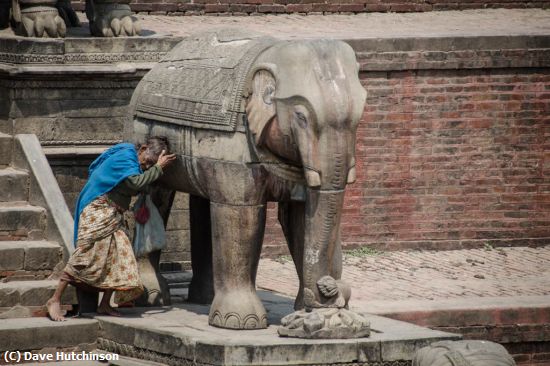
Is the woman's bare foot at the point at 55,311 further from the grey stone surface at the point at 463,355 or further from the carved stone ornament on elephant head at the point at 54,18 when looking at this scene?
the carved stone ornament on elephant head at the point at 54,18

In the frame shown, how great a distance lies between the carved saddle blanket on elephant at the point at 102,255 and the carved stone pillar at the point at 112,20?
299 centimetres

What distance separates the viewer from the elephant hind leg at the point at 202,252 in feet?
45.9

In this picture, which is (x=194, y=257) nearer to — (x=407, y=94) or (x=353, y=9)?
(x=407, y=94)

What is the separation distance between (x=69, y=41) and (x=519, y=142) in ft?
17.4

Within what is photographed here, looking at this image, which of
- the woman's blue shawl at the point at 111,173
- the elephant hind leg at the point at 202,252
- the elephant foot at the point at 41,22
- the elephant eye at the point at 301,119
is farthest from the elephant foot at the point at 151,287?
the elephant foot at the point at 41,22

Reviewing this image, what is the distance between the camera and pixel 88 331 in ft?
43.2

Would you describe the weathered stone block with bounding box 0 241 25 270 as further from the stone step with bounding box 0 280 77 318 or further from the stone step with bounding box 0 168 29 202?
the stone step with bounding box 0 168 29 202

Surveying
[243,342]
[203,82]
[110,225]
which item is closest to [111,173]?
[110,225]

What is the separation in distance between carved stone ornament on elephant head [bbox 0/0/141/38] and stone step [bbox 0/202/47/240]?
194 cm

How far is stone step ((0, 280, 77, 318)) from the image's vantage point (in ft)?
43.8

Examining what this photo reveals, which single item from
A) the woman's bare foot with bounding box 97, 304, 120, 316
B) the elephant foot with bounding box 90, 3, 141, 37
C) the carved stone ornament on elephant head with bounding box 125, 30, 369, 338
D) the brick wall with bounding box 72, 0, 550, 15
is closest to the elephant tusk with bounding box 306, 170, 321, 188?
the carved stone ornament on elephant head with bounding box 125, 30, 369, 338

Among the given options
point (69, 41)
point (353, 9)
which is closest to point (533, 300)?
point (69, 41)

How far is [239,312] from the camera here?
41.8 feet

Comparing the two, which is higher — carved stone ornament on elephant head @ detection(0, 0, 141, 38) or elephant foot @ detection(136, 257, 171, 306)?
carved stone ornament on elephant head @ detection(0, 0, 141, 38)
